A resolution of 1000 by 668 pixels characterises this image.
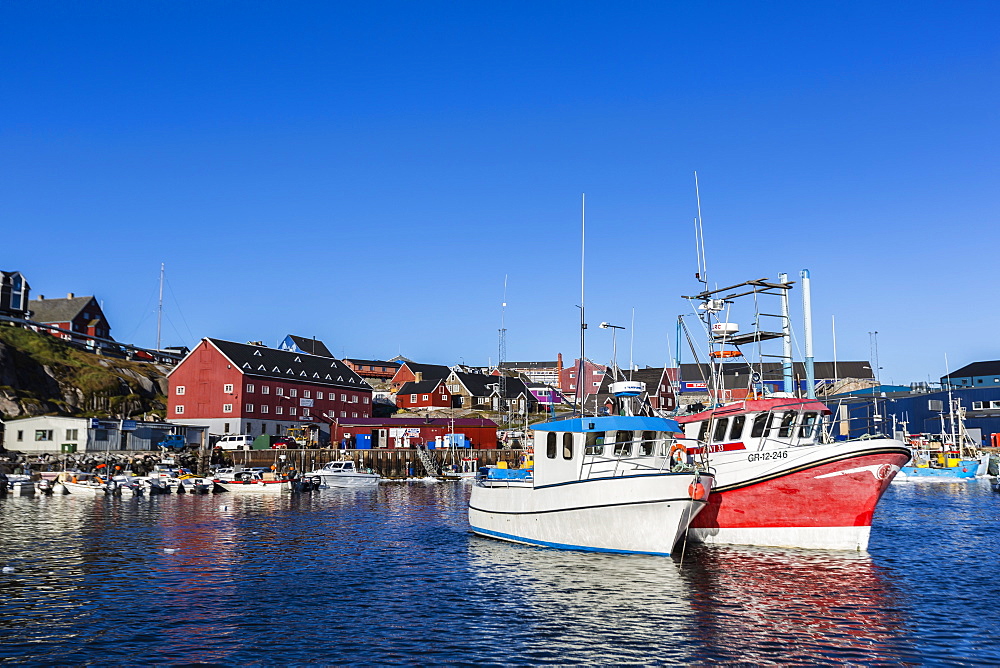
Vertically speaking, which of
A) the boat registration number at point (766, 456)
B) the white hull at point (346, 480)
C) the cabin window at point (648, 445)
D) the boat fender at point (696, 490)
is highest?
the cabin window at point (648, 445)

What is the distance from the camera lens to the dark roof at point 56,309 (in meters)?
136

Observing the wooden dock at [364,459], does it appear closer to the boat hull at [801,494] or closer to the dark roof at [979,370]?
the boat hull at [801,494]

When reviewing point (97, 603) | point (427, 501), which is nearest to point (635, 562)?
point (97, 603)

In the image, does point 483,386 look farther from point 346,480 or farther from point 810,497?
point 810,497

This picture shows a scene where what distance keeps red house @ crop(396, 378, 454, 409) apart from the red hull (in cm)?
10710

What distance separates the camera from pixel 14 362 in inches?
4190

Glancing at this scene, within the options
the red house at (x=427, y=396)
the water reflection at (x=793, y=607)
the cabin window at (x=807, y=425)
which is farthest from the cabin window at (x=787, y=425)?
the red house at (x=427, y=396)

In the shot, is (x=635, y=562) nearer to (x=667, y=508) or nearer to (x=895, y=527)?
(x=667, y=508)

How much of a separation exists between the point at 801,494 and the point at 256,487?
168ft

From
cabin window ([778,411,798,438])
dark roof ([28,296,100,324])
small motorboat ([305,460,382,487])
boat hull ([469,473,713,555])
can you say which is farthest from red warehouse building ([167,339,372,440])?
cabin window ([778,411,798,438])

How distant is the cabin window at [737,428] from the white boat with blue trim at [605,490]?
2201mm

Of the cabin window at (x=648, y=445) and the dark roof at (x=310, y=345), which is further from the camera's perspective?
the dark roof at (x=310, y=345)

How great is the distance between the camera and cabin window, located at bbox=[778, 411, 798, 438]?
3278 cm

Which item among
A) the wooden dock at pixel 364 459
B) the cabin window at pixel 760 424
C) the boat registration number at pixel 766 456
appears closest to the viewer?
the boat registration number at pixel 766 456
